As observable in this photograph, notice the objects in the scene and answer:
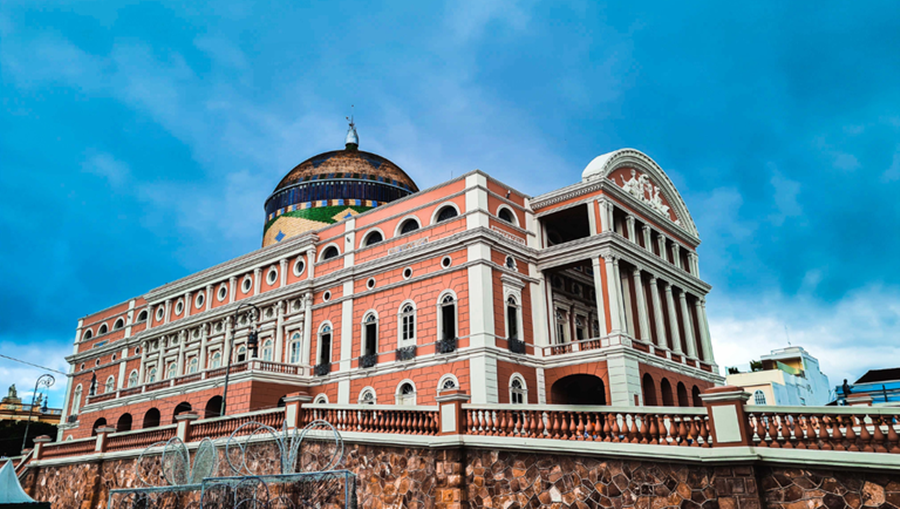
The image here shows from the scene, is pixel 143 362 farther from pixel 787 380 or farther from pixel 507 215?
pixel 787 380

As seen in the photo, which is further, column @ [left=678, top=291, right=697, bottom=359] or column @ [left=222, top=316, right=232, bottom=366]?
column @ [left=222, top=316, right=232, bottom=366]

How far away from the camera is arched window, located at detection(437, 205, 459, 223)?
26688 millimetres

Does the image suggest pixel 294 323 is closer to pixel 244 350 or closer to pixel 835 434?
pixel 244 350

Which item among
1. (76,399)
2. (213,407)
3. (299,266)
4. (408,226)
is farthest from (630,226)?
(76,399)

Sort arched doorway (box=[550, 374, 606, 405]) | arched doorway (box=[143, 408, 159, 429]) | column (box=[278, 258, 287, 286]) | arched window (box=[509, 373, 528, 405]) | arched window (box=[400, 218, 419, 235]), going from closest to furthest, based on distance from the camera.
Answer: arched window (box=[509, 373, 528, 405])
arched doorway (box=[550, 374, 606, 405])
arched window (box=[400, 218, 419, 235])
arched doorway (box=[143, 408, 159, 429])
column (box=[278, 258, 287, 286])

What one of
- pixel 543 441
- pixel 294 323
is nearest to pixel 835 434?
pixel 543 441

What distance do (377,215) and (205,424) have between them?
1312 centimetres

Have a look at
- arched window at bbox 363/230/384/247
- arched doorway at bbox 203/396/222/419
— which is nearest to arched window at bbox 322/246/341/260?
arched window at bbox 363/230/384/247

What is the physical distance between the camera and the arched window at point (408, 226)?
2808cm

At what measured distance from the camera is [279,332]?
3150cm

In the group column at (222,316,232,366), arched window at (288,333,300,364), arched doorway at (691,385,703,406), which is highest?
column at (222,316,232,366)

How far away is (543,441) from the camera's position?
1236cm

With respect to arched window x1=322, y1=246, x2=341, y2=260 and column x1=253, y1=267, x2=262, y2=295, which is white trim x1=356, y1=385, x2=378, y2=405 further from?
column x1=253, y1=267, x2=262, y2=295

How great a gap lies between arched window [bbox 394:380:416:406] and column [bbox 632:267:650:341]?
936cm
